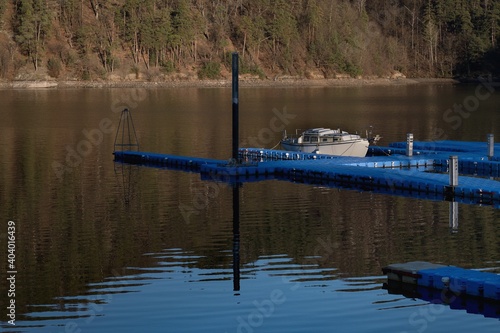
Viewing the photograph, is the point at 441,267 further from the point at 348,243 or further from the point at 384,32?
the point at 384,32

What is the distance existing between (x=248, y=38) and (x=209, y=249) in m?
120

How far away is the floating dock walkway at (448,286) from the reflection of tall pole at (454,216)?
6.95 m

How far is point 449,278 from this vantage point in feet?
67.1

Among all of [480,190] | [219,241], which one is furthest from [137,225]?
[480,190]

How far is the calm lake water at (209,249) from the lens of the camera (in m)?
19.5

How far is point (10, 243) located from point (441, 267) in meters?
11.2

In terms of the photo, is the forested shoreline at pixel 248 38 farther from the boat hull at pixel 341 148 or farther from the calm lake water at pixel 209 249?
the boat hull at pixel 341 148

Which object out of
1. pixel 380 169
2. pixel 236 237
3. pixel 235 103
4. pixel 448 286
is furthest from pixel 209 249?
pixel 380 169

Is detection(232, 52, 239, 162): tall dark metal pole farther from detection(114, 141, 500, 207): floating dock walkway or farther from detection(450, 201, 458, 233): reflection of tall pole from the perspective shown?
detection(450, 201, 458, 233): reflection of tall pole

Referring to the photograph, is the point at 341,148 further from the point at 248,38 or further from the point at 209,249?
the point at 248,38

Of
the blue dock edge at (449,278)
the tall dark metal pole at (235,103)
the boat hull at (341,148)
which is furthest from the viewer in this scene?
the boat hull at (341,148)

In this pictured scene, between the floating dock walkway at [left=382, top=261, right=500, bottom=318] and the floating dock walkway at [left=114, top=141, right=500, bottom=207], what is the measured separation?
12.2 meters

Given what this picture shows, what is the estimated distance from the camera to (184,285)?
21.9 meters

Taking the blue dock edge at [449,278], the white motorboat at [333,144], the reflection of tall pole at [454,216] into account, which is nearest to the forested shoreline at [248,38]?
the white motorboat at [333,144]
